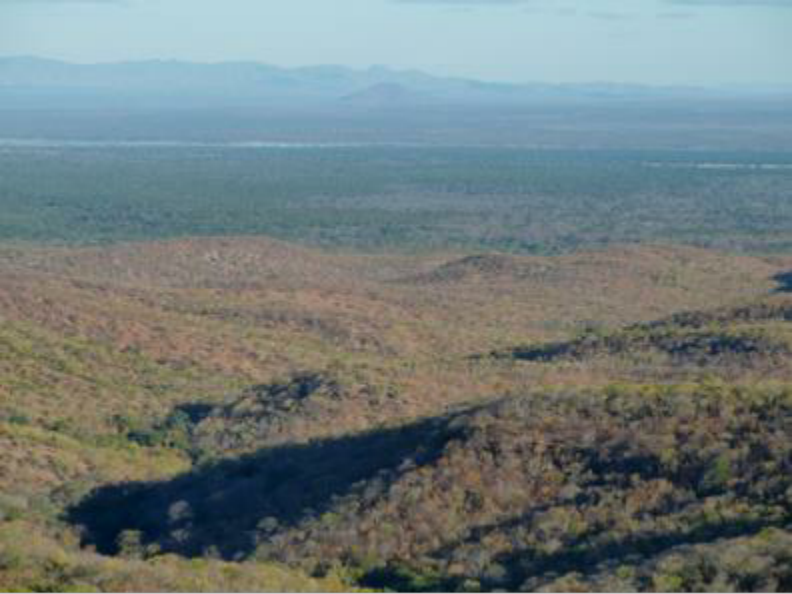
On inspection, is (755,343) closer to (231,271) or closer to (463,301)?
(463,301)

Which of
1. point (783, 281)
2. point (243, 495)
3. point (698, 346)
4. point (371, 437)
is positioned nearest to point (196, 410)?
point (371, 437)

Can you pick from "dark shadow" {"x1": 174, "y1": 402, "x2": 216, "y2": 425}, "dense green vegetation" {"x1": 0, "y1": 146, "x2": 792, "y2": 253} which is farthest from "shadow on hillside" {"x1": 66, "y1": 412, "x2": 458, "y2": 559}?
"dense green vegetation" {"x1": 0, "y1": 146, "x2": 792, "y2": 253}

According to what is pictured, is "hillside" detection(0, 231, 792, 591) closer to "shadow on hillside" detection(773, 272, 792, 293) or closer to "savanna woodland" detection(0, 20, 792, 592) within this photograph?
"savanna woodland" detection(0, 20, 792, 592)

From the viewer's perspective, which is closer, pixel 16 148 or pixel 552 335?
pixel 552 335

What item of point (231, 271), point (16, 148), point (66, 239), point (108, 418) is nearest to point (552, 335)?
point (108, 418)

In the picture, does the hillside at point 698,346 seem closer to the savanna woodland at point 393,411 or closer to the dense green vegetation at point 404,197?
the savanna woodland at point 393,411

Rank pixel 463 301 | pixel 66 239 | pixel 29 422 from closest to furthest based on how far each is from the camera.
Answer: pixel 29 422 < pixel 463 301 < pixel 66 239

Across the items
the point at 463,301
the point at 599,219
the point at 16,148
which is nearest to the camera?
the point at 463,301
